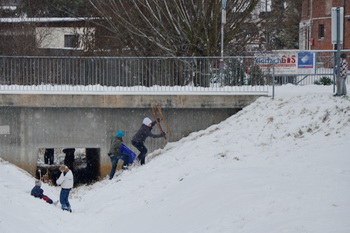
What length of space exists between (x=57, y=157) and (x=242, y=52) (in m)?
12.0

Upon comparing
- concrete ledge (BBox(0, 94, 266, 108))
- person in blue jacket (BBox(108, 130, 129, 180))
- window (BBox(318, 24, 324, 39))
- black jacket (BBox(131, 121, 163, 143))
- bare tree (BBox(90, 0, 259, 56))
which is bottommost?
person in blue jacket (BBox(108, 130, 129, 180))

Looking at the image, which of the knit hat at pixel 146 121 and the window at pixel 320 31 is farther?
the window at pixel 320 31

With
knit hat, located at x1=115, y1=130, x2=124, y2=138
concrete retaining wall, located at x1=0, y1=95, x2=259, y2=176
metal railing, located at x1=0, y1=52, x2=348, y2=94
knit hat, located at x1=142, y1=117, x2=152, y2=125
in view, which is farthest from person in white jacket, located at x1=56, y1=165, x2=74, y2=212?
metal railing, located at x1=0, y1=52, x2=348, y2=94

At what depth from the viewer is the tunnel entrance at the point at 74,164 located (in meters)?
25.9

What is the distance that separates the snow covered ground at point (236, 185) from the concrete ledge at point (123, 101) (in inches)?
34.3

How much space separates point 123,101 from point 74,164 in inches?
399

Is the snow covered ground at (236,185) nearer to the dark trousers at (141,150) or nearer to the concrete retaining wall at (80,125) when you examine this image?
the dark trousers at (141,150)

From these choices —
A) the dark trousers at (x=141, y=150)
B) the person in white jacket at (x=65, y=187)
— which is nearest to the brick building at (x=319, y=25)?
the dark trousers at (x=141, y=150)

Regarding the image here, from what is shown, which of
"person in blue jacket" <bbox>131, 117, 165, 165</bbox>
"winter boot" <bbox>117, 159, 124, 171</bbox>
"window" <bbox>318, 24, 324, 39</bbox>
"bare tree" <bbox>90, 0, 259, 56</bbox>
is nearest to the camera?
"person in blue jacket" <bbox>131, 117, 165, 165</bbox>

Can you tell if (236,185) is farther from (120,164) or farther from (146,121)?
(120,164)

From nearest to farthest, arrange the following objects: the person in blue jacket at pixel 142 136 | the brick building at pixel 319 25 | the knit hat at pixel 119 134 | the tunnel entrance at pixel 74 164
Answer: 1. the knit hat at pixel 119 134
2. the person in blue jacket at pixel 142 136
3. the tunnel entrance at pixel 74 164
4. the brick building at pixel 319 25

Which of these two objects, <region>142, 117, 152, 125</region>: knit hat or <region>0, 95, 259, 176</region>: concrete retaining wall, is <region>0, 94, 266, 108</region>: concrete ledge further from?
<region>142, 117, 152, 125</region>: knit hat

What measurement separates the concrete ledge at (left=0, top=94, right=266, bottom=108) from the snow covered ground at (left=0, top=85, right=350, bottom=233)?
0.87 m

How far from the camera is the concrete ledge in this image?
2239 centimetres
